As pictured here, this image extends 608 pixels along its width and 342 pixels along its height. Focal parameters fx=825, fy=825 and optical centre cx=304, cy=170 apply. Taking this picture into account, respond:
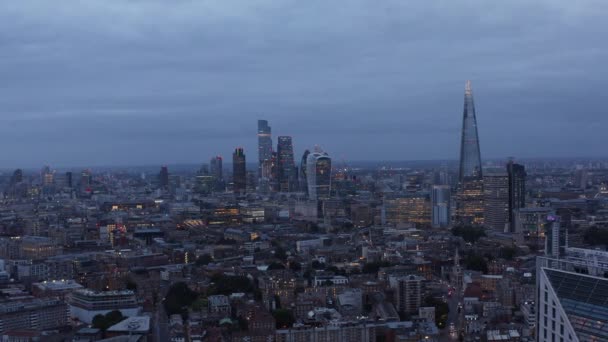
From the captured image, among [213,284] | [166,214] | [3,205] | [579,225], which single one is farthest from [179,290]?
[3,205]

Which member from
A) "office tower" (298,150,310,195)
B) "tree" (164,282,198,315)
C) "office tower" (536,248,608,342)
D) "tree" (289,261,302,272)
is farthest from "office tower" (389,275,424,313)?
"office tower" (298,150,310,195)

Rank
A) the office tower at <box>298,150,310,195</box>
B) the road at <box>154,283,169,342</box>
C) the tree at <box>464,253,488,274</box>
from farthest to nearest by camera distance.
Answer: the office tower at <box>298,150,310,195</box>
the tree at <box>464,253,488,274</box>
the road at <box>154,283,169,342</box>

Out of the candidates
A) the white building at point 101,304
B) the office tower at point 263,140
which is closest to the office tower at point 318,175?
the office tower at point 263,140

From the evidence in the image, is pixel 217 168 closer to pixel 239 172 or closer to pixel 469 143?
pixel 239 172

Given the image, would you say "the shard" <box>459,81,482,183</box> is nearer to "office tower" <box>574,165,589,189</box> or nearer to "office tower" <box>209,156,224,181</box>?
"office tower" <box>574,165,589,189</box>

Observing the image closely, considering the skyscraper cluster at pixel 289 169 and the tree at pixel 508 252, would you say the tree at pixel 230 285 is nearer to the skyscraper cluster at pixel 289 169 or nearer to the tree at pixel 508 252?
the tree at pixel 508 252
